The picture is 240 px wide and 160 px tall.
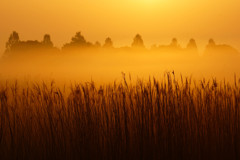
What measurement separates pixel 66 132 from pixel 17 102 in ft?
2.55

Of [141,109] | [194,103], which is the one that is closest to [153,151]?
[141,109]

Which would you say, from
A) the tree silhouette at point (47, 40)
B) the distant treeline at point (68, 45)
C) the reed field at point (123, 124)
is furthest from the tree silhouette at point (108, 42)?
the reed field at point (123, 124)

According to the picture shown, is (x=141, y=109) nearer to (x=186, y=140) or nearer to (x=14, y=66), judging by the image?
(x=186, y=140)

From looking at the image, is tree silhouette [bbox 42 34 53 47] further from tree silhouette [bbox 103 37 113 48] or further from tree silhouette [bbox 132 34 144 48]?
tree silhouette [bbox 132 34 144 48]

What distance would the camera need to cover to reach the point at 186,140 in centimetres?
396

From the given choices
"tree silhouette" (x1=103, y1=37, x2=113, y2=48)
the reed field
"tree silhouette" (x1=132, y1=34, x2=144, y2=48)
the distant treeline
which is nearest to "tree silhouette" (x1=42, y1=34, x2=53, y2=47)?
the distant treeline

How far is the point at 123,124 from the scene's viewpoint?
13.1ft

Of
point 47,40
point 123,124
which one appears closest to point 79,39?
point 47,40

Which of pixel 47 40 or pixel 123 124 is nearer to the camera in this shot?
pixel 123 124

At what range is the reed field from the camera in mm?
3896

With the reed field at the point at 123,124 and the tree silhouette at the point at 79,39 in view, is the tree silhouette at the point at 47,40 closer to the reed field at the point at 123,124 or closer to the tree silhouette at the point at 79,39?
the tree silhouette at the point at 79,39

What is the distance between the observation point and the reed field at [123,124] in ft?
12.8

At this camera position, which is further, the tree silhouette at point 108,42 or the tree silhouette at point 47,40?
the tree silhouette at point 108,42

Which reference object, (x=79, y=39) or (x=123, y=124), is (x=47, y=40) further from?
(x=123, y=124)
